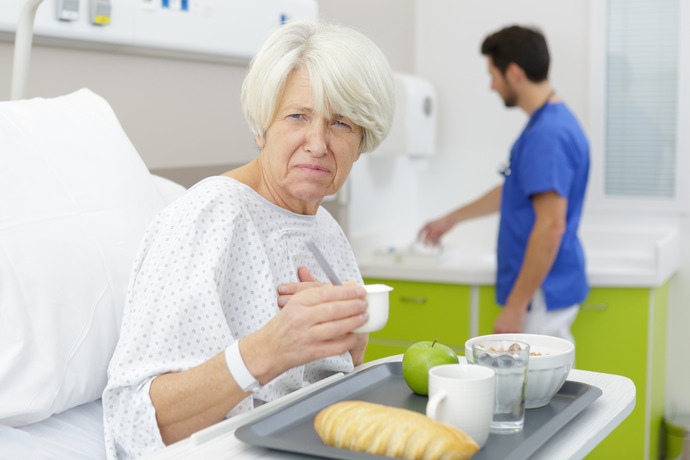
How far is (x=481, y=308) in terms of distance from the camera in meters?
2.91

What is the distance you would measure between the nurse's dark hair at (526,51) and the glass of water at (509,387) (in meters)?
1.83

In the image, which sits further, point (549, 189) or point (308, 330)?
point (549, 189)

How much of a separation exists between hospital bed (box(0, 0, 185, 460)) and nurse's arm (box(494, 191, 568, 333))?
1446 millimetres

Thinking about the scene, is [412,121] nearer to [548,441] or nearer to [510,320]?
[510,320]

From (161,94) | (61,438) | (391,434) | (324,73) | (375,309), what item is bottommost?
(61,438)

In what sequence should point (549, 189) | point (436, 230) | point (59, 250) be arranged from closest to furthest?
1. point (59, 250)
2. point (549, 189)
3. point (436, 230)

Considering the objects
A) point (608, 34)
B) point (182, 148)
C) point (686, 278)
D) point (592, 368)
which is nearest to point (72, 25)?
point (182, 148)

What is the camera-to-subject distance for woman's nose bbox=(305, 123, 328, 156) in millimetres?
1311

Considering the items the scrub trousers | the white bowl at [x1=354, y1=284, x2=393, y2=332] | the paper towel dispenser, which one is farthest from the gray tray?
the paper towel dispenser

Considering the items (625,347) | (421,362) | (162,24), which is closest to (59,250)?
(421,362)

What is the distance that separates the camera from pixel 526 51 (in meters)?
2.67

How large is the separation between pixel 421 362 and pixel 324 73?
0.48m

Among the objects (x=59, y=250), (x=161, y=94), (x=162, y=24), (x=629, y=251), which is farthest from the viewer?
(x=629, y=251)

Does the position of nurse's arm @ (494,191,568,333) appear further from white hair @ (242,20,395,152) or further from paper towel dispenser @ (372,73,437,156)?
white hair @ (242,20,395,152)
